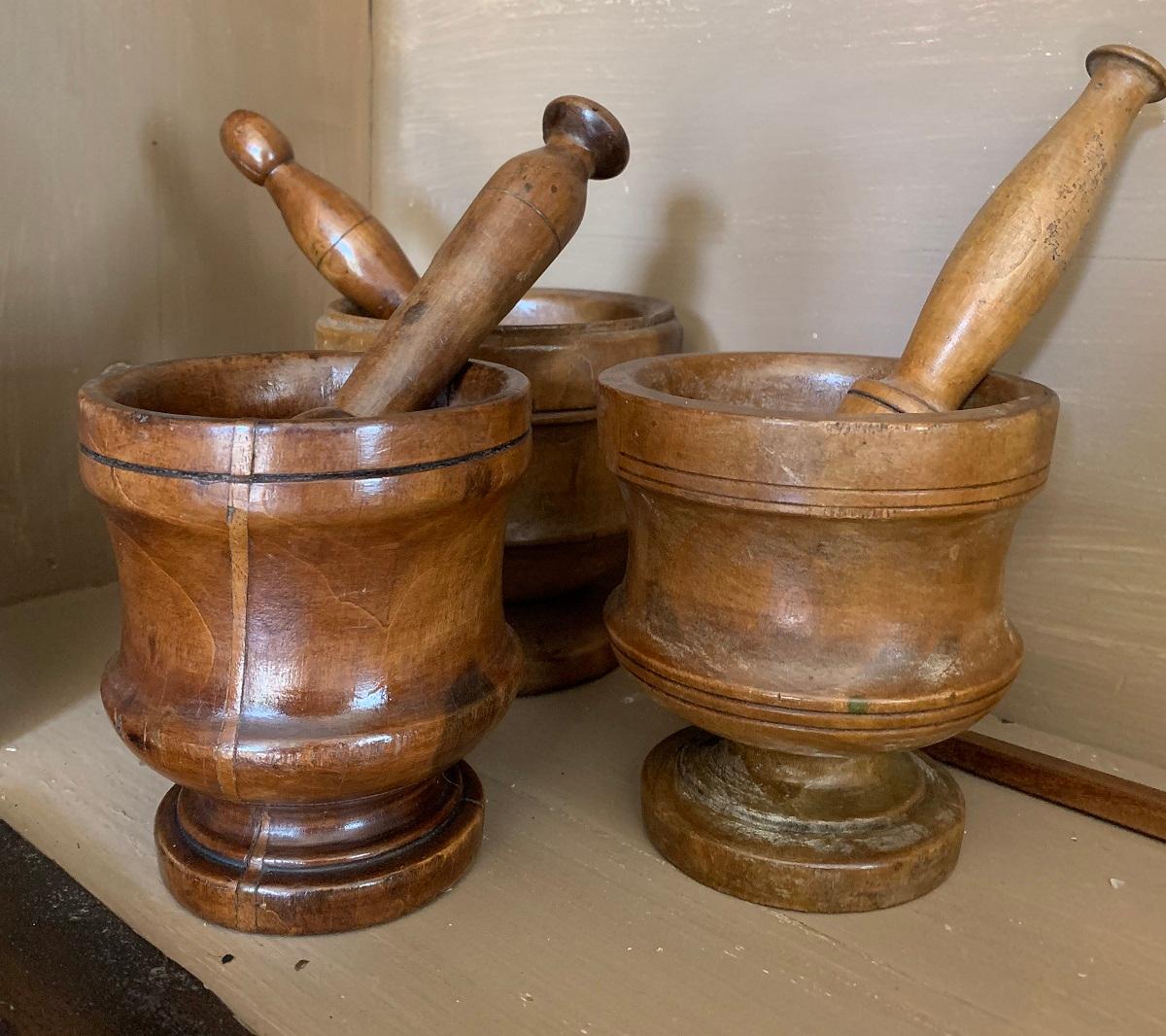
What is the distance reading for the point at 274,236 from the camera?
140cm

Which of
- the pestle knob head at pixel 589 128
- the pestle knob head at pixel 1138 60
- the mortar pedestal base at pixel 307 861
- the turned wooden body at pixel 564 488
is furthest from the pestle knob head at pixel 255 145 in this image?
the pestle knob head at pixel 1138 60

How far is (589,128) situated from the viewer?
3.03 feet

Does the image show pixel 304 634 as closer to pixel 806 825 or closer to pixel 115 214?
pixel 806 825

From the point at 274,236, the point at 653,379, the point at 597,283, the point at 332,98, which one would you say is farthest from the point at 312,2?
the point at 653,379

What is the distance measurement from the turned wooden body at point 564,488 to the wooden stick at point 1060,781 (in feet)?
1.15

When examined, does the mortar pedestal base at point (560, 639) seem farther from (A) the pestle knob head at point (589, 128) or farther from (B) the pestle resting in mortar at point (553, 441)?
(A) the pestle knob head at point (589, 128)

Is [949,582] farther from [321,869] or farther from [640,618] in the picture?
[321,869]

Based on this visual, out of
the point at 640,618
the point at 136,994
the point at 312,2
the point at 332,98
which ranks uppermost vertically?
the point at 312,2

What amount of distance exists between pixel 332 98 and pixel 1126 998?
1306 millimetres

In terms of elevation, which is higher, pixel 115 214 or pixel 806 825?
→ pixel 115 214

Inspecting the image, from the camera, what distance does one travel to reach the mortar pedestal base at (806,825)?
79 cm

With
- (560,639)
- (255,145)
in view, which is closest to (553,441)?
(560,639)

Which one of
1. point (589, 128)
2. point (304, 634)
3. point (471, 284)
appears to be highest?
point (589, 128)

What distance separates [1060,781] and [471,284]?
0.63 m
